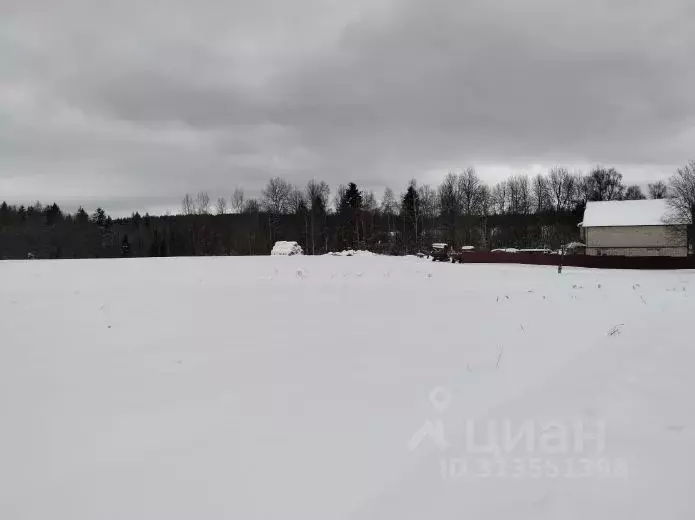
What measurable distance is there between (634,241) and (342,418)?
62044mm

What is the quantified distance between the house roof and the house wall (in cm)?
61

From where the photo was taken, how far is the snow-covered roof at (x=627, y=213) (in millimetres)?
54938

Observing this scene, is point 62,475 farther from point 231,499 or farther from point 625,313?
point 625,313

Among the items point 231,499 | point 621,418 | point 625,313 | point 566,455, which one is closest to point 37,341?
point 231,499

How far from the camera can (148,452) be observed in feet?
12.7

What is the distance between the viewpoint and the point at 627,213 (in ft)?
186

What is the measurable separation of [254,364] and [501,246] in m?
69.3

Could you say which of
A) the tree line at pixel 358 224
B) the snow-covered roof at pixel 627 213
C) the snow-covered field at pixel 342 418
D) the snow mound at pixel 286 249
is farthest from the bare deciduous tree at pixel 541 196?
the snow-covered field at pixel 342 418

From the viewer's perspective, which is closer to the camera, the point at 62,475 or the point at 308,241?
the point at 62,475

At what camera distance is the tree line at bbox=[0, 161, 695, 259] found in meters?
70.4

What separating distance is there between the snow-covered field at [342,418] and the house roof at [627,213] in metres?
54.5
